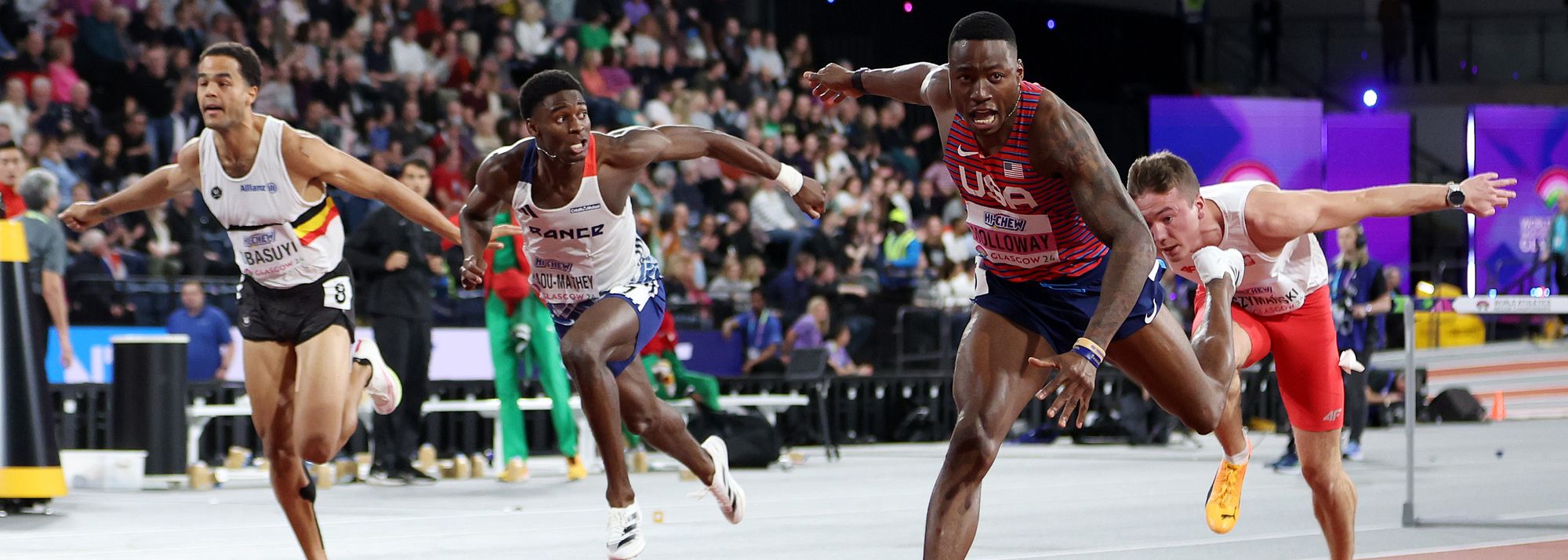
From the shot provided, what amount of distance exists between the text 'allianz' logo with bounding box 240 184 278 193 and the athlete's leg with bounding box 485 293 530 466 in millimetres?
5535

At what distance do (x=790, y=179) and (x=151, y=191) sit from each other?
8.88 feet

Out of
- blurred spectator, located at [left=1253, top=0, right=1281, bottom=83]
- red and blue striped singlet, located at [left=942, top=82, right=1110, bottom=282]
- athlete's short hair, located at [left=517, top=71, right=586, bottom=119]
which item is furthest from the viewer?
blurred spectator, located at [left=1253, top=0, right=1281, bottom=83]

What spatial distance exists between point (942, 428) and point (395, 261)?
7.22 metres

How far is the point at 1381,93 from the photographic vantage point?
28.2 m

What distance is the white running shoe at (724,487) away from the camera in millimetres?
7883

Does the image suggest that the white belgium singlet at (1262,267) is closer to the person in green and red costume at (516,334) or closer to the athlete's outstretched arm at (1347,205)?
the athlete's outstretched arm at (1347,205)

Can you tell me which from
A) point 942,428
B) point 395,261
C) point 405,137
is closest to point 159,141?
point 405,137

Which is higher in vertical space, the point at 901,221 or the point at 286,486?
the point at 901,221

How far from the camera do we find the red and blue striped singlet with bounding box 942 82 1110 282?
5438mm

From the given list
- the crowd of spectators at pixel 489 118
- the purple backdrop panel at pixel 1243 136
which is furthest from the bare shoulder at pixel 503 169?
the purple backdrop panel at pixel 1243 136

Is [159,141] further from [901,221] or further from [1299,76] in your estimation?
[1299,76]

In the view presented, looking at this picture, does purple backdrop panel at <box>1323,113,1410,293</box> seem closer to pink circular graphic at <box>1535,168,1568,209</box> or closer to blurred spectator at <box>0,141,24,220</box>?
pink circular graphic at <box>1535,168,1568,209</box>

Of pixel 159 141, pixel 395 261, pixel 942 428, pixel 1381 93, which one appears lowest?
pixel 942 428

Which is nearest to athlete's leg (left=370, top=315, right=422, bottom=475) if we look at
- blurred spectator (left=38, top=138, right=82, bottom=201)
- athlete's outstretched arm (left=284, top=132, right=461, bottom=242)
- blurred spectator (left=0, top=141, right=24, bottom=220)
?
blurred spectator (left=0, top=141, right=24, bottom=220)
